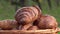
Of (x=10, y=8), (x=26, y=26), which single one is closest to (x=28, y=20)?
(x=26, y=26)

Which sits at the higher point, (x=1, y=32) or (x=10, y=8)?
(x=1, y=32)

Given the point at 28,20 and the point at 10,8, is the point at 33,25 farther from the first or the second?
the point at 10,8

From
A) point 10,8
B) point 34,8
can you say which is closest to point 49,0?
point 10,8

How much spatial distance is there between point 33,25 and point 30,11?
63mm

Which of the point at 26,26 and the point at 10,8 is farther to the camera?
the point at 10,8

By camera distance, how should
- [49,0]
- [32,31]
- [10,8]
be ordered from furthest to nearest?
[10,8] < [49,0] < [32,31]

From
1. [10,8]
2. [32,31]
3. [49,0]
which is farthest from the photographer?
[10,8]

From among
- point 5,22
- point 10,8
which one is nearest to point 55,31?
point 5,22

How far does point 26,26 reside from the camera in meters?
1.03

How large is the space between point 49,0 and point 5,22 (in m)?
5.04

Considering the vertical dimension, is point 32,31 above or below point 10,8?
above

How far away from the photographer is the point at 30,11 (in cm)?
104

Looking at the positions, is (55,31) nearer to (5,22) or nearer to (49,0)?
(5,22)

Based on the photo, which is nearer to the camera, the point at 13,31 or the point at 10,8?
the point at 13,31
